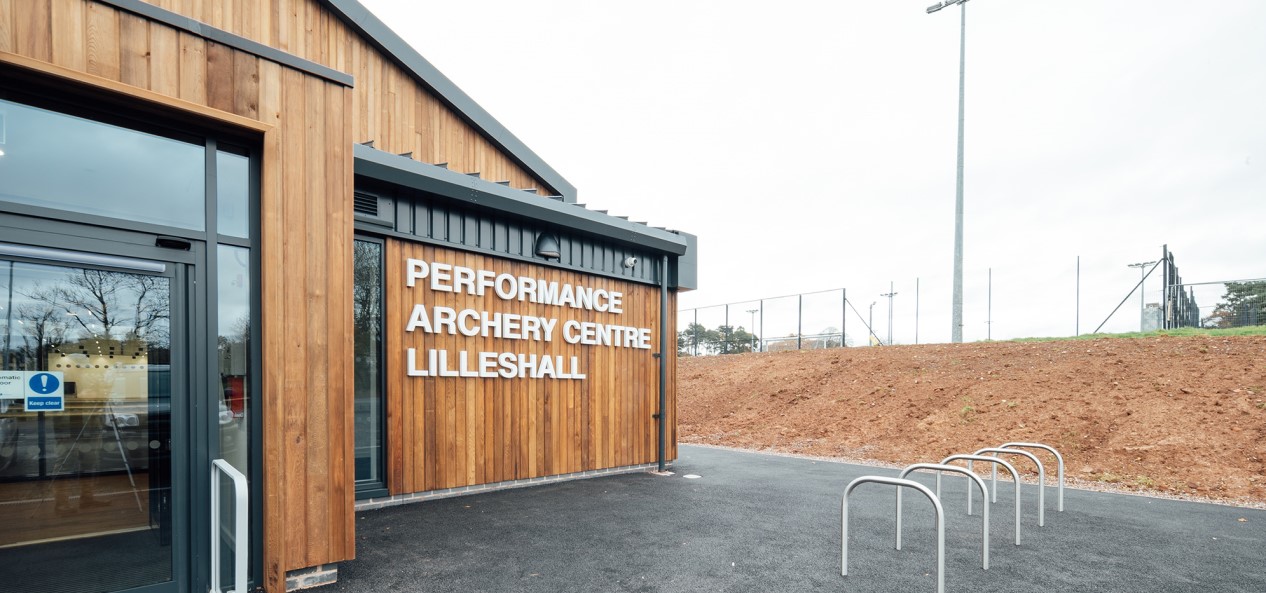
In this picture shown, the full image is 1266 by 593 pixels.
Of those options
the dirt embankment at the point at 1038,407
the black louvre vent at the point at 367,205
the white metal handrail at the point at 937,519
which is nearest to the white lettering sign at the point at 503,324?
the black louvre vent at the point at 367,205

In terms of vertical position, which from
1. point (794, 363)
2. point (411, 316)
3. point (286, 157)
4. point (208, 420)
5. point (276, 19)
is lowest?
point (794, 363)

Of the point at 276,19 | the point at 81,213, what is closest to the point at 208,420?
the point at 81,213

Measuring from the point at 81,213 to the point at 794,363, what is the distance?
1692 centimetres

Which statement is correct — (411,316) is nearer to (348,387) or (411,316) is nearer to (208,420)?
(348,387)

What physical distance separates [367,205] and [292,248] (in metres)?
2.43

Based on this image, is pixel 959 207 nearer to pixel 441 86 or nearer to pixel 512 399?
pixel 441 86

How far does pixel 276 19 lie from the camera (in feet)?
25.3

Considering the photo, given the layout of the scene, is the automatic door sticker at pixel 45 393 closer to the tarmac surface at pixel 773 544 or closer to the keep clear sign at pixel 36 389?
the keep clear sign at pixel 36 389

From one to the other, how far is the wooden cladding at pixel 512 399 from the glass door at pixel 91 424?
2743 millimetres

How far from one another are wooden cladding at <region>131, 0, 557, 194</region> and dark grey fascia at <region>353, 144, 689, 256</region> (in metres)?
1.73

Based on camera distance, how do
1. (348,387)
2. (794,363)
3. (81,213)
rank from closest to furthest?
(81,213) < (348,387) < (794,363)

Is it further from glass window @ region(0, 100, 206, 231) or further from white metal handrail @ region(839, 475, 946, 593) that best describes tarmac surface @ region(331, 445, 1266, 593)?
glass window @ region(0, 100, 206, 231)

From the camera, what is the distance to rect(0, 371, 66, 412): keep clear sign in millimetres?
2777

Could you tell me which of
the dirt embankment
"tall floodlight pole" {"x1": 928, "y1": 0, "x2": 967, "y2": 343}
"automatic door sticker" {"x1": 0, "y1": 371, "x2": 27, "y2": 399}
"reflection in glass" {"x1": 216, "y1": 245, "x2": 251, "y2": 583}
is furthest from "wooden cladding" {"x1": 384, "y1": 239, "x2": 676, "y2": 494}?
"tall floodlight pole" {"x1": 928, "y1": 0, "x2": 967, "y2": 343}
